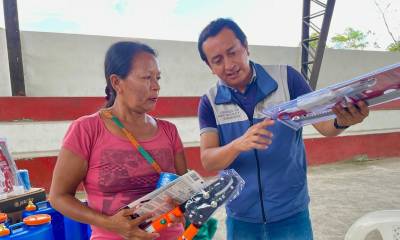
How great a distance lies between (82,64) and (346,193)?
427 centimetres

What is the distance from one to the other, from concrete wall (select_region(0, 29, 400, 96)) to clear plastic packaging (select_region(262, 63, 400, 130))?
4.53 metres

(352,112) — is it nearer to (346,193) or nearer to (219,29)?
(219,29)

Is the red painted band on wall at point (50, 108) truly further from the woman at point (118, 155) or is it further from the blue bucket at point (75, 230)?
the woman at point (118, 155)

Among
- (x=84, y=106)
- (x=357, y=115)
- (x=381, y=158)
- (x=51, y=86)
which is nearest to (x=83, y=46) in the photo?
(x=51, y=86)

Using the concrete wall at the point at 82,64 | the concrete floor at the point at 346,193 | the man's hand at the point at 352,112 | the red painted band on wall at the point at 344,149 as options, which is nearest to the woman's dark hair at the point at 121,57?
the man's hand at the point at 352,112

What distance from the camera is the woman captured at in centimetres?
103

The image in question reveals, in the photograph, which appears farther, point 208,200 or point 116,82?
point 116,82

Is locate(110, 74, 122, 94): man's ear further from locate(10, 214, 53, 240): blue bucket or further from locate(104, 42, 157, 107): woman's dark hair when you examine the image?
locate(10, 214, 53, 240): blue bucket

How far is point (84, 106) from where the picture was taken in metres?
4.57

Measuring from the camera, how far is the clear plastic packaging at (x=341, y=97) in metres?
0.77

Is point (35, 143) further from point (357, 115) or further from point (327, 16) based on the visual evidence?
point (327, 16)

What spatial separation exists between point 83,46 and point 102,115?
14.6 feet

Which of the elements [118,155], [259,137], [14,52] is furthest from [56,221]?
[14,52]

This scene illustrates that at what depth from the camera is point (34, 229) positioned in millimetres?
1434
